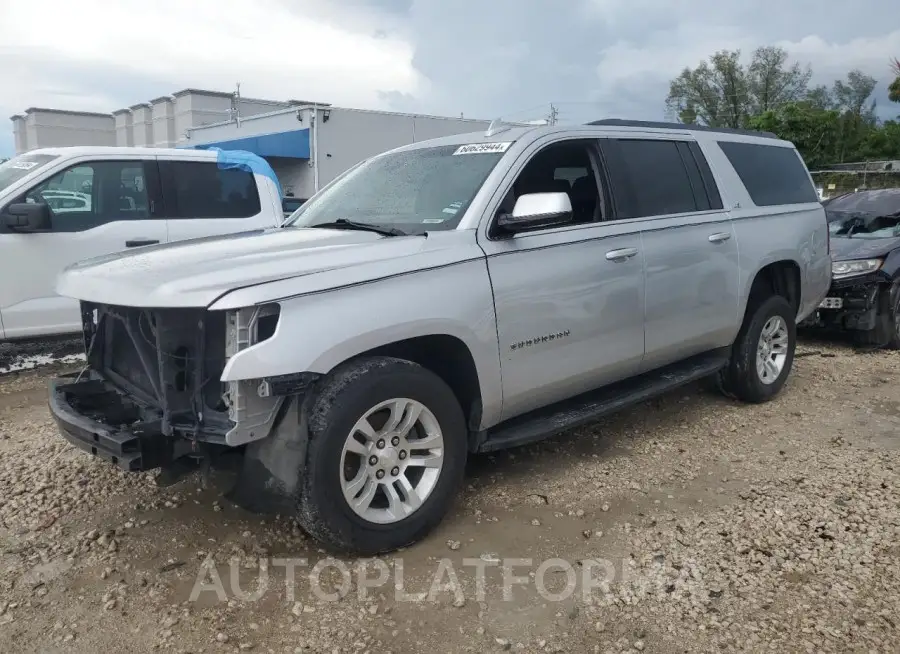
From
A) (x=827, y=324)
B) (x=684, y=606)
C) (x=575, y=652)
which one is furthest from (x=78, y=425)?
(x=827, y=324)

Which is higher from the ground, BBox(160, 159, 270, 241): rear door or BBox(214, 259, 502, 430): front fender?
BBox(160, 159, 270, 241): rear door

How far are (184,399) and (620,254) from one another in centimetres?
248

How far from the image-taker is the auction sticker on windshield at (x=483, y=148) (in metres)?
4.08

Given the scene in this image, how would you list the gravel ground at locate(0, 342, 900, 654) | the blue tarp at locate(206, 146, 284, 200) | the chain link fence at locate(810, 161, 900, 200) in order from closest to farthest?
the gravel ground at locate(0, 342, 900, 654), the blue tarp at locate(206, 146, 284, 200), the chain link fence at locate(810, 161, 900, 200)

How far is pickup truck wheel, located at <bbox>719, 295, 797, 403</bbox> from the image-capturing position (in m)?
5.45

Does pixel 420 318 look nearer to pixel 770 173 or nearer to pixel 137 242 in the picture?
pixel 770 173

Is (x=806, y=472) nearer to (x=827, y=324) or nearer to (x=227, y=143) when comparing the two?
(x=827, y=324)

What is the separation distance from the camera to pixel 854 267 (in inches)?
307

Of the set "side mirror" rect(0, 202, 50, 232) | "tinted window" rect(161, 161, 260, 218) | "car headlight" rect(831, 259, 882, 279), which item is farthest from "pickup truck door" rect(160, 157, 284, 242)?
"car headlight" rect(831, 259, 882, 279)

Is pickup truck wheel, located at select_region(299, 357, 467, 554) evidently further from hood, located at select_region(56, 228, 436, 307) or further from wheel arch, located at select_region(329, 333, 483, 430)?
hood, located at select_region(56, 228, 436, 307)

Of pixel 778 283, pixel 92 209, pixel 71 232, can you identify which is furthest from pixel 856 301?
pixel 71 232

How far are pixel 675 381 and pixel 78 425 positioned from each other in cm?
340

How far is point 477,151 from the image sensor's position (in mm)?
4180

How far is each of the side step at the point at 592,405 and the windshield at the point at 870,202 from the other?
16.1ft
